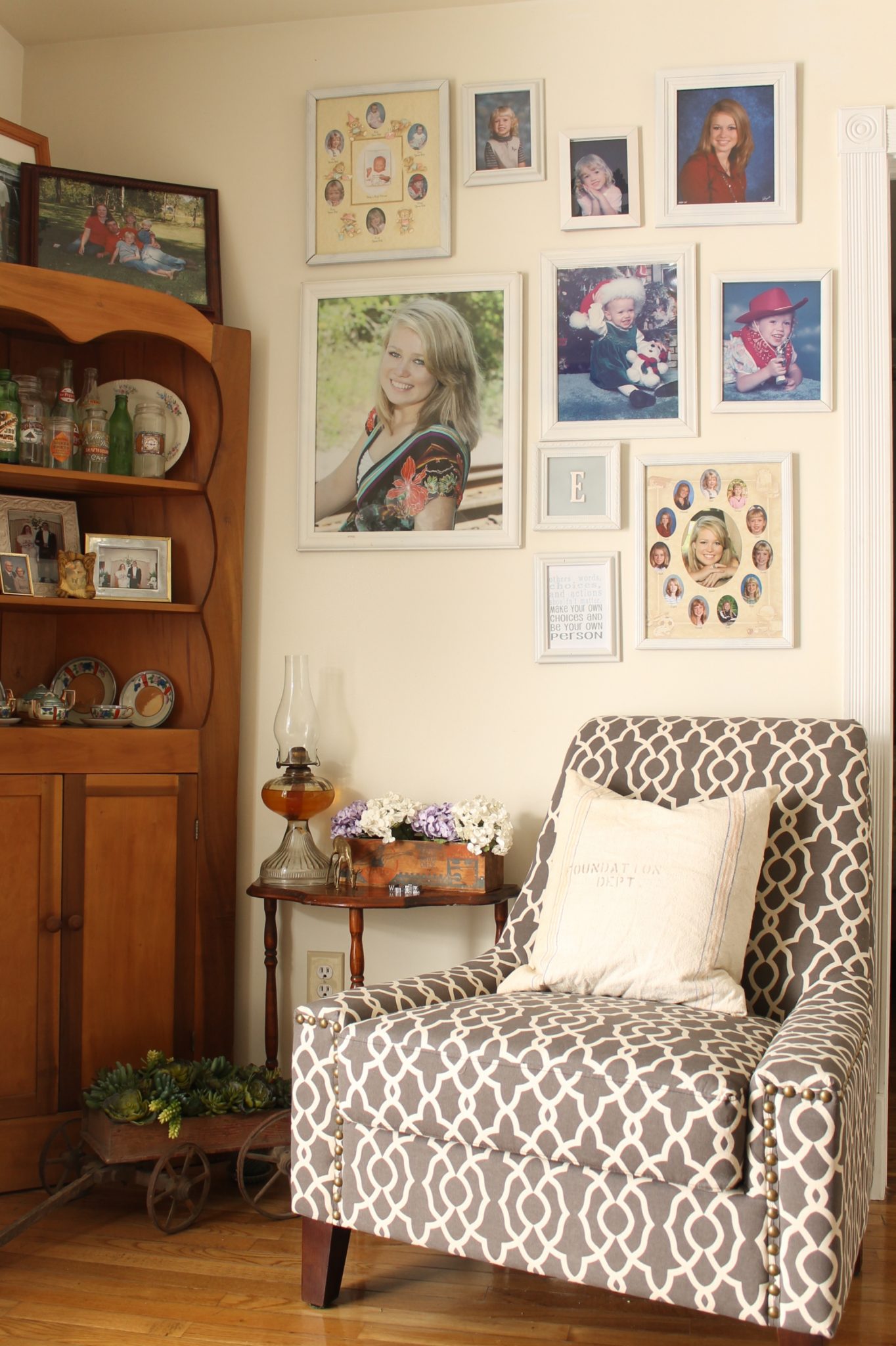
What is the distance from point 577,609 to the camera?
8.71 feet

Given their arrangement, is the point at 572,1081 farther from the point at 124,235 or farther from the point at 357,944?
→ the point at 124,235

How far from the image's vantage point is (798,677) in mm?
2564

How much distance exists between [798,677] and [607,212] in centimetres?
118

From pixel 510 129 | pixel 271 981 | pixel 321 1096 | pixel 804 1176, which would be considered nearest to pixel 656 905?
pixel 804 1176

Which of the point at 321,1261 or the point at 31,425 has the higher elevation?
the point at 31,425

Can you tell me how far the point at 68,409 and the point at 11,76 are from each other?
1032 mm

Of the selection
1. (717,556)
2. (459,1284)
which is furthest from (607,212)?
(459,1284)

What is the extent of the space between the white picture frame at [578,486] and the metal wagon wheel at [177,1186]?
1.56 m

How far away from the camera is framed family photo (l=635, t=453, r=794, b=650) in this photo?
2.57m

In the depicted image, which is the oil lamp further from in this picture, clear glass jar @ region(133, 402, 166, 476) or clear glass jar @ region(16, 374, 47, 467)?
clear glass jar @ region(16, 374, 47, 467)

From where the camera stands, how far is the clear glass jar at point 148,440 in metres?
2.68

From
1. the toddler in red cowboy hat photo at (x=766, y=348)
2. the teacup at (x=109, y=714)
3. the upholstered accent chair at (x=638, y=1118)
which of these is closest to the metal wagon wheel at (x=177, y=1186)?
the upholstered accent chair at (x=638, y=1118)

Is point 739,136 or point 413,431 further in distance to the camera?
point 413,431

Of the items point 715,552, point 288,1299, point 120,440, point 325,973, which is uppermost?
point 120,440
